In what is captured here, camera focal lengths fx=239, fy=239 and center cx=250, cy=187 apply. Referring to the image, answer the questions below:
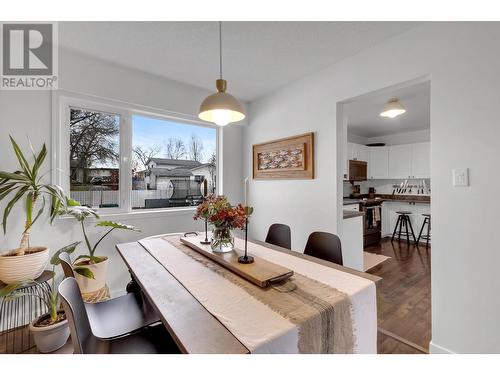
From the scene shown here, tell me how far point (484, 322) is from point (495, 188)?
84cm

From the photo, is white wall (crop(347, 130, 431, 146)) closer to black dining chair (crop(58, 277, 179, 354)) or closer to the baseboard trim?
the baseboard trim

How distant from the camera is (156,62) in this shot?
94.8 inches

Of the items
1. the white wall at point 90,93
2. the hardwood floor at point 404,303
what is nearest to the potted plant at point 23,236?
the white wall at point 90,93

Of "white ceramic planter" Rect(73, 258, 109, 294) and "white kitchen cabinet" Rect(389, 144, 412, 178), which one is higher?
"white kitchen cabinet" Rect(389, 144, 412, 178)

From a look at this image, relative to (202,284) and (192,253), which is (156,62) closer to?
(192,253)

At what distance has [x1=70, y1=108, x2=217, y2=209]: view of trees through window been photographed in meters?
2.46

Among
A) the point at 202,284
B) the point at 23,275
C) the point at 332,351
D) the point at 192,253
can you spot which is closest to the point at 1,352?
the point at 23,275

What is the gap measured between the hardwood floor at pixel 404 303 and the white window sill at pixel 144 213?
92.5 inches

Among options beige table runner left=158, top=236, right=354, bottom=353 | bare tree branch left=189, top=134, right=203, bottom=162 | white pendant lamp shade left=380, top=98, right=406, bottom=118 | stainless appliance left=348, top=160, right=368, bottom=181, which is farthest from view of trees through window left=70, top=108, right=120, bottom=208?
stainless appliance left=348, top=160, right=368, bottom=181

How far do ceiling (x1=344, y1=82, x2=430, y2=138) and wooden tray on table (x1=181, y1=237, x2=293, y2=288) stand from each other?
71.0 inches

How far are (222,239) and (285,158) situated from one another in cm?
169

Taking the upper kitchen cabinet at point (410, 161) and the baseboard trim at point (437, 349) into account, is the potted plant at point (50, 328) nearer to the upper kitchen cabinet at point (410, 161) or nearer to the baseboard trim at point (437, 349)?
the baseboard trim at point (437, 349)

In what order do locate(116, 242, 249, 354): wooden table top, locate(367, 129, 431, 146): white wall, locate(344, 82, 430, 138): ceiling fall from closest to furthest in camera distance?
locate(116, 242, 249, 354): wooden table top, locate(344, 82, 430, 138): ceiling, locate(367, 129, 431, 146): white wall
